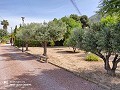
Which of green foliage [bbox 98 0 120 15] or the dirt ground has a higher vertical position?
green foliage [bbox 98 0 120 15]

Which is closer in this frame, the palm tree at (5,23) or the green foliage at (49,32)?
the green foliage at (49,32)

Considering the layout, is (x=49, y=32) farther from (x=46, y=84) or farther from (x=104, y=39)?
(x=46, y=84)

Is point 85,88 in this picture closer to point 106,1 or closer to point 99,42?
point 99,42

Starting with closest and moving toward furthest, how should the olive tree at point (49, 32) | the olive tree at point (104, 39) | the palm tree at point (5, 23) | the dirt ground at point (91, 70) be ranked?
1. the dirt ground at point (91, 70)
2. the olive tree at point (104, 39)
3. the olive tree at point (49, 32)
4. the palm tree at point (5, 23)

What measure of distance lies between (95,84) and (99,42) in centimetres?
253

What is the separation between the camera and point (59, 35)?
80.3 feet

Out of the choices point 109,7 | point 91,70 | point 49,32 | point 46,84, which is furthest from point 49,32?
point 46,84

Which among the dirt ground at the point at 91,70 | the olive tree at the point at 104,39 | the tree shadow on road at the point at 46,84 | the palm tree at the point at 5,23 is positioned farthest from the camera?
the palm tree at the point at 5,23

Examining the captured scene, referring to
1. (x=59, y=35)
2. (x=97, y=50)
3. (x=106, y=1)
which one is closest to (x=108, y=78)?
(x=97, y=50)

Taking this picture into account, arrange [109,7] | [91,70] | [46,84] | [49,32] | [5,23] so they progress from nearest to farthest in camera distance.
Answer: [46,84], [109,7], [91,70], [49,32], [5,23]

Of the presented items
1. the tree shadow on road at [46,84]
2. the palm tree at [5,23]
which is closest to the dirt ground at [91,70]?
the tree shadow on road at [46,84]

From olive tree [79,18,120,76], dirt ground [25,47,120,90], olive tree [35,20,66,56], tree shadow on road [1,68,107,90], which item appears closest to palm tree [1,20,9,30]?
olive tree [35,20,66,56]

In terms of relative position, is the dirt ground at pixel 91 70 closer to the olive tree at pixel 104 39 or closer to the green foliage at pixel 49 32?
the olive tree at pixel 104 39

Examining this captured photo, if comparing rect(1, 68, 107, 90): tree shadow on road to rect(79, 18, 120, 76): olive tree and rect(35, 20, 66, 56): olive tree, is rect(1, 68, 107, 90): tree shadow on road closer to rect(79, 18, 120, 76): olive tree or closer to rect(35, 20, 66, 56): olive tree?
rect(79, 18, 120, 76): olive tree
